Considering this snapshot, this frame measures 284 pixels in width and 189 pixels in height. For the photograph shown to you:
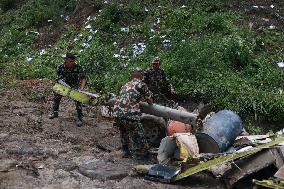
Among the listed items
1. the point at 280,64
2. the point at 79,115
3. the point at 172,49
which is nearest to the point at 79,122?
the point at 79,115

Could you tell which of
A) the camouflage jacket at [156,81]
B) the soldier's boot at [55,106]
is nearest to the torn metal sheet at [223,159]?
the camouflage jacket at [156,81]

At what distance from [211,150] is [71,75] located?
379 centimetres

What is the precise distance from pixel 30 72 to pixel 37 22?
17.5 ft

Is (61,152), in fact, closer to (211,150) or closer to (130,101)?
(130,101)

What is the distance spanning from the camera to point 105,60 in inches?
613

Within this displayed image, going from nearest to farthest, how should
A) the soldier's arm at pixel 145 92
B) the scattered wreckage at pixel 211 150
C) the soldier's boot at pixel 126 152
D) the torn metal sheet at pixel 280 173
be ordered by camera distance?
the torn metal sheet at pixel 280 173 → the scattered wreckage at pixel 211 150 → the soldier's arm at pixel 145 92 → the soldier's boot at pixel 126 152

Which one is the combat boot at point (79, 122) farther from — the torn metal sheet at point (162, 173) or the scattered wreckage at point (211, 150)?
the torn metal sheet at point (162, 173)

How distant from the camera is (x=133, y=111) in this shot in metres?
8.52

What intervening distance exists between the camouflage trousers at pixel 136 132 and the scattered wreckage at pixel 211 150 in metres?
0.33

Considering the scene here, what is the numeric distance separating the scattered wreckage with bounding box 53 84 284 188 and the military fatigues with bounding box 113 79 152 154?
0.34 metres

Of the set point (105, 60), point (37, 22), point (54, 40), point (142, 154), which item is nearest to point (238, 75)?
point (105, 60)

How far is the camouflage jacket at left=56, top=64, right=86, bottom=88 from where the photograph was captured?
1074cm

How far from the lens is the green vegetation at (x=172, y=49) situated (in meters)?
12.6

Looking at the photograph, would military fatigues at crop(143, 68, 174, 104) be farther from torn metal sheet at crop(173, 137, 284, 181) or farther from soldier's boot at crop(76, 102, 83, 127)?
torn metal sheet at crop(173, 137, 284, 181)
